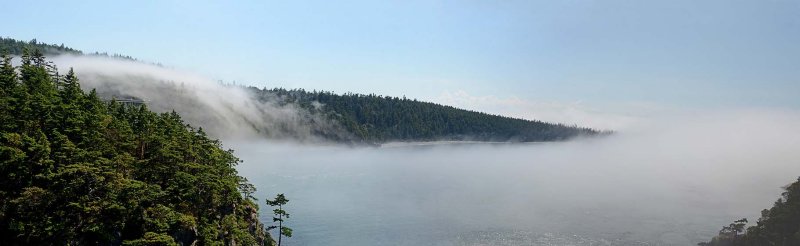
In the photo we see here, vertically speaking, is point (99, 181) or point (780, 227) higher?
point (99, 181)

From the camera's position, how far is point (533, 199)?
18288 cm

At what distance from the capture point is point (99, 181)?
44844 mm

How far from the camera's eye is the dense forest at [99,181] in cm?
4284

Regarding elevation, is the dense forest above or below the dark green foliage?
above

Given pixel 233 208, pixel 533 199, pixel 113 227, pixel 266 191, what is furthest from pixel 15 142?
pixel 533 199

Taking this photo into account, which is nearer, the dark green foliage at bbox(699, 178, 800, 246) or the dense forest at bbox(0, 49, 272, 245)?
the dense forest at bbox(0, 49, 272, 245)

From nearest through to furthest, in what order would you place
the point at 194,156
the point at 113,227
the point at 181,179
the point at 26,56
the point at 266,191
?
the point at 113,227, the point at 181,179, the point at 194,156, the point at 26,56, the point at 266,191

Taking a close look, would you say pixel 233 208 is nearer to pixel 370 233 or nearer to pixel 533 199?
pixel 370 233

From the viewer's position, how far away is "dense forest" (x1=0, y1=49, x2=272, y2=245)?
4284 centimetres

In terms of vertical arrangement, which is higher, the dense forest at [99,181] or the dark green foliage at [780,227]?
the dense forest at [99,181]

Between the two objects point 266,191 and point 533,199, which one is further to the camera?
point 533,199

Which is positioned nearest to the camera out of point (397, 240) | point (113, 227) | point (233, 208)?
point (113, 227)

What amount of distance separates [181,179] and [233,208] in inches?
482

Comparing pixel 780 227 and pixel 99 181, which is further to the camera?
pixel 780 227
